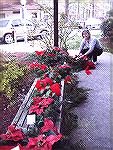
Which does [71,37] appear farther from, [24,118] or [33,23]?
[24,118]

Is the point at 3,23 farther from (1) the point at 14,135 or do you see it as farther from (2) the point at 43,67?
(2) the point at 43,67

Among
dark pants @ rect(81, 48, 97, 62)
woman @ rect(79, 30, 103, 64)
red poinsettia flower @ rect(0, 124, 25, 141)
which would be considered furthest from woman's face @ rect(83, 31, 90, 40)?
red poinsettia flower @ rect(0, 124, 25, 141)

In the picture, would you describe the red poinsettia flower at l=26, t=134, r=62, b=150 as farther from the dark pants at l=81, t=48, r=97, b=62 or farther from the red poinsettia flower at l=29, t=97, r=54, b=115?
the dark pants at l=81, t=48, r=97, b=62

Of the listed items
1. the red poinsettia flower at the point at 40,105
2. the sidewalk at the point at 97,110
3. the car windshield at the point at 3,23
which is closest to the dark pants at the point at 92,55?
the sidewalk at the point at 97,110

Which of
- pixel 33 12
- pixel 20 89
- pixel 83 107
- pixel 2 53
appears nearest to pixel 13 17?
pixel 2 53

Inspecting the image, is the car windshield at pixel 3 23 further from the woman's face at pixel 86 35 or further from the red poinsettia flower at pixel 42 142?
the woman's face at pixel 86 35

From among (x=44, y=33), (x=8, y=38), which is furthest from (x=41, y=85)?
(x=44, y=33)
